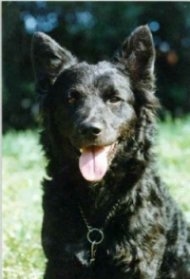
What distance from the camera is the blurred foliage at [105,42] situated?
976 cm

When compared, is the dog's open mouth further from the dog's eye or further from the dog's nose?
the dog's eye

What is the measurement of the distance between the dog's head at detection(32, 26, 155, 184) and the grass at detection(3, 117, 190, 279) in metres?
0.51

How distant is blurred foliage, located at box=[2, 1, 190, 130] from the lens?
9758mm

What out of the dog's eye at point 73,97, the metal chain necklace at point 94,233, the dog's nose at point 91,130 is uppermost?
the dog's eye at point 73,97

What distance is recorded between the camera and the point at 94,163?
4.46 metres

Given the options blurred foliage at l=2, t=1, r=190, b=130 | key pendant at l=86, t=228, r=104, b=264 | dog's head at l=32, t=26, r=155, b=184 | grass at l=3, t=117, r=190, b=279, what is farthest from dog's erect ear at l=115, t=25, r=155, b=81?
blurred foliage at l=2, t=1, r=190, b=130

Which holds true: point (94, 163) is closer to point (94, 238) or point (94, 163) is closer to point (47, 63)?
point (94, 238)

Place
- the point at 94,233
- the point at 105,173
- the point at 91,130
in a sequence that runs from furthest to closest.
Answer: the point at 105,173 < the point at 94,233 < the point at 91,130

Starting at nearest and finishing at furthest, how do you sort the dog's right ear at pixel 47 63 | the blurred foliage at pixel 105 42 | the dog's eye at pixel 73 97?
the dog's eye at pixel 73 97, the dog's right ear at pixel 47 63, the blurred foliage at pixel 105 42

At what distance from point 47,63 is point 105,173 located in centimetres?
87

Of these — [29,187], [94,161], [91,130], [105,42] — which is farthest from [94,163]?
[105,42]

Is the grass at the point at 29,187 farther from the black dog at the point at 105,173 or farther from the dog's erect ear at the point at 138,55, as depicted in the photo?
the dog's erect ear at the point at 138,55

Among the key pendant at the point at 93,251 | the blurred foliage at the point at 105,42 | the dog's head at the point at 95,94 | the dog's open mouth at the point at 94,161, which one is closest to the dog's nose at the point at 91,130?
the dog's head at the point at 95,94

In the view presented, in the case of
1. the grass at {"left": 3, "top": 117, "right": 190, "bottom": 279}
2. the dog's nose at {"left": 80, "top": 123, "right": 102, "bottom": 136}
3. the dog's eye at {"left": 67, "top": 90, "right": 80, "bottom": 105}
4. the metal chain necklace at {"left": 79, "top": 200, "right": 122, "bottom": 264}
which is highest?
the dog's eye at {"left": 67, "top": 90, "right": 80, "bottom": 105}
